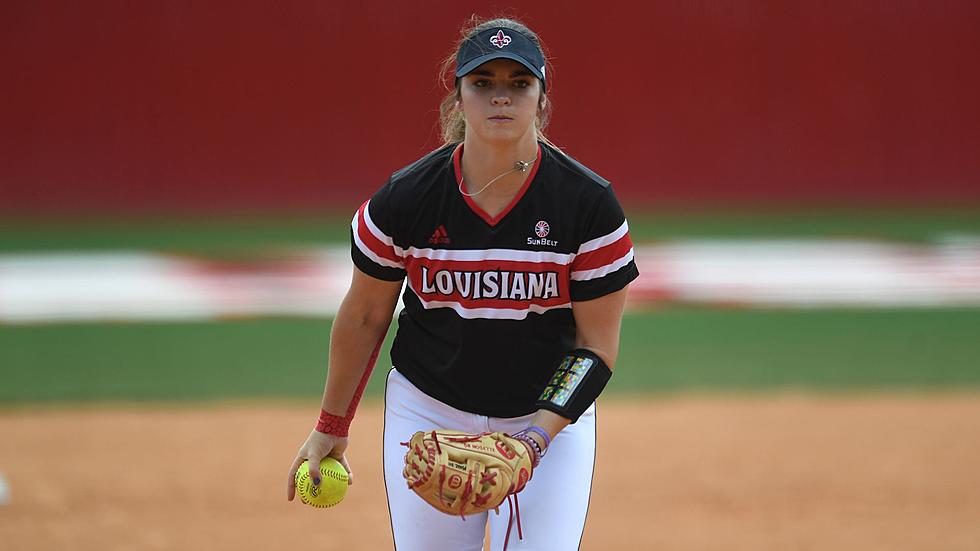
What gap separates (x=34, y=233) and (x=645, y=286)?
7.70 metres

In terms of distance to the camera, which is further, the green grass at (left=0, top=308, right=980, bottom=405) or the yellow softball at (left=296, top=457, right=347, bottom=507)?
the green grass at (left=0, top=308, right=980, bottom=405)

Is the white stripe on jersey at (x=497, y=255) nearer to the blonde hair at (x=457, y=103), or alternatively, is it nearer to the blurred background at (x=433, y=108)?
the blonde hair at (x=457, y=103)

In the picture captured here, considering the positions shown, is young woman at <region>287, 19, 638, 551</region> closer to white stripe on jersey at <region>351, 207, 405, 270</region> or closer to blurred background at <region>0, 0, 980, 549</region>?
white stripe on jersey at <region>351, 207, 405, 270</region>

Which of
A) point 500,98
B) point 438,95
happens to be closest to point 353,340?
point 500,98

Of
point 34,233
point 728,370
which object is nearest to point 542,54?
point 728,370

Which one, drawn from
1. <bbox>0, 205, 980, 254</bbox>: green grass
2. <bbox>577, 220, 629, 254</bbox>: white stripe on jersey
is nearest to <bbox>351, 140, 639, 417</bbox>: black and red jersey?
<bbox>577, 220, 629, 254</bbox>: white stripe on jersey

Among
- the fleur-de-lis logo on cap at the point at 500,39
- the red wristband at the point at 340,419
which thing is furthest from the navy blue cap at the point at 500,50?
the red wristband at the point at 340,419

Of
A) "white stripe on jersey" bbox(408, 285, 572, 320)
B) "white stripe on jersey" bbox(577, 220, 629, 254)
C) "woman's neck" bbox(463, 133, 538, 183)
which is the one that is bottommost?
"white stripe on jersey" bbox(408, 285, 572, 320)

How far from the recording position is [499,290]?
10.0 feet

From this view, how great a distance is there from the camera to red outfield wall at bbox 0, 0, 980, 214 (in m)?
15.2

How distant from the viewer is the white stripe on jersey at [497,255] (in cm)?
302

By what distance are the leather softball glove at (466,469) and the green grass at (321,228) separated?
10.5m

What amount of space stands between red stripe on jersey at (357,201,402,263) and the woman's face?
396 millimetres

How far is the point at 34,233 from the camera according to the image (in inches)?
562
